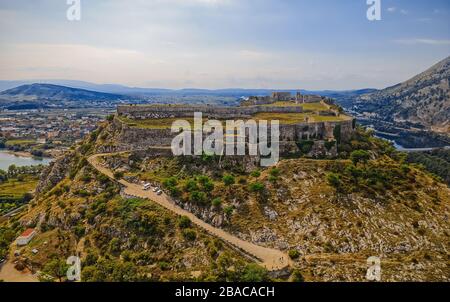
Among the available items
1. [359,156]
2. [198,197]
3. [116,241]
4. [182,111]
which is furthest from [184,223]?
[182,111]

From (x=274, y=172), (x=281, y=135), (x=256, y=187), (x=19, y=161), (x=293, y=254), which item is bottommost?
(x=19, y=161)

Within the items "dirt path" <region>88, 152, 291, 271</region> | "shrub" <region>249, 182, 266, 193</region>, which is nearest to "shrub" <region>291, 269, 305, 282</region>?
"dirt path" <region>88, 152, 291, 271</region>

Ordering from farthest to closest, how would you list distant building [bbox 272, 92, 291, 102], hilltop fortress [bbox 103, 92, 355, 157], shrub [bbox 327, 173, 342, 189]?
distant building [bbox 272, 92, 291, 102], hilltop fortress [bbox 103, 92, 355, 157], shrub [bbox 327, 173, 342, 189]

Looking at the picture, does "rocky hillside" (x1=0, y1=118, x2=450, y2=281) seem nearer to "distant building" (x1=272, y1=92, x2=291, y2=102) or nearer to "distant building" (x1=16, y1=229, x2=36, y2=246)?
"distant building" (x1=16, y1=229, x2=36, y2=246)

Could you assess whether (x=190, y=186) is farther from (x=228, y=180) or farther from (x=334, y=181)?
(x=334, y=181)

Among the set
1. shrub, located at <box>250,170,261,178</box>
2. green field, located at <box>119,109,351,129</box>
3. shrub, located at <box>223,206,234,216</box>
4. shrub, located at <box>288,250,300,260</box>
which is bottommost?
shrub, located at <box>288,250,300,260</box>

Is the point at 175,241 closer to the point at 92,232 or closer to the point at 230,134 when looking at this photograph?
the point at 92,232
